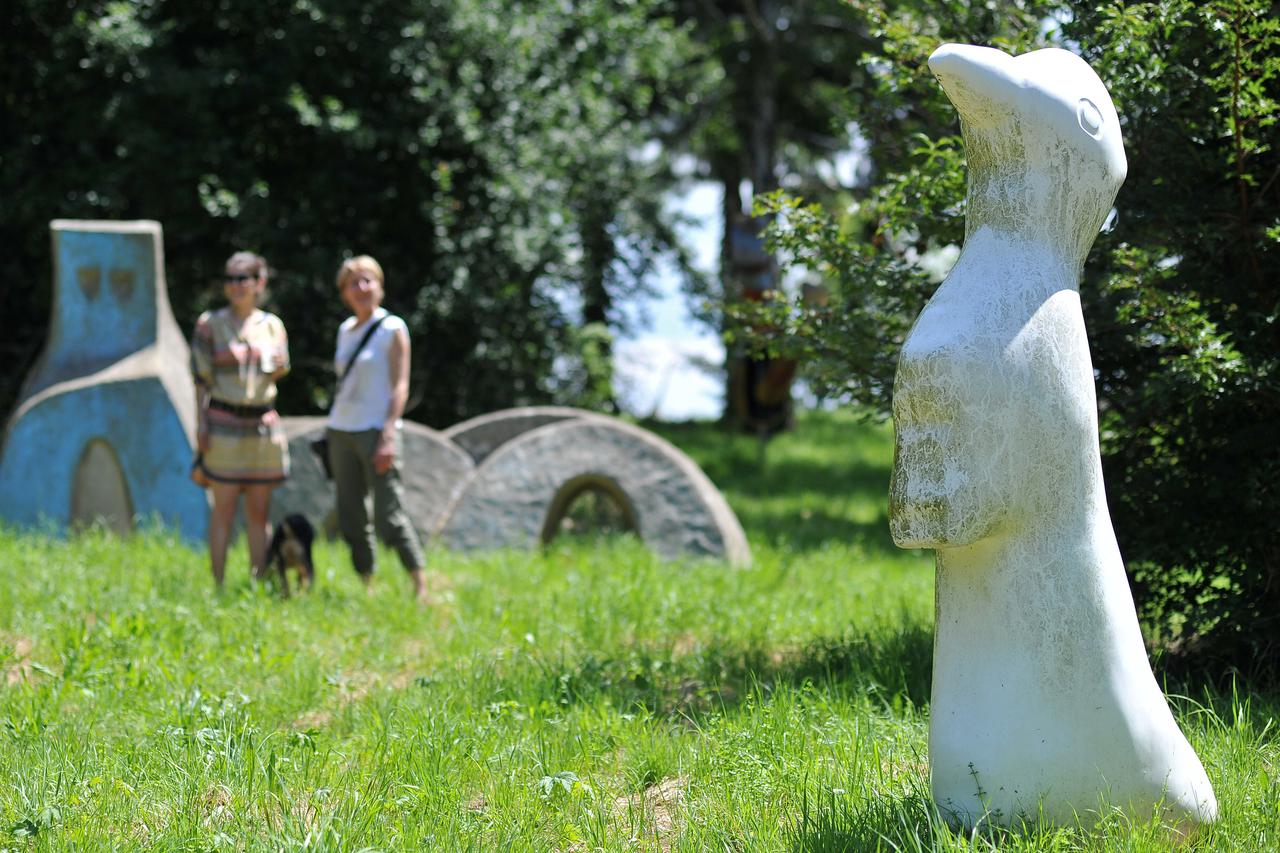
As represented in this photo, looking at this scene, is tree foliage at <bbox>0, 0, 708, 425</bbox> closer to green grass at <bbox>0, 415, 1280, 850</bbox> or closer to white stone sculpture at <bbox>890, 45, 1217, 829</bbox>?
green grass at <bbox>0, 415, 1280, 850</bbox>

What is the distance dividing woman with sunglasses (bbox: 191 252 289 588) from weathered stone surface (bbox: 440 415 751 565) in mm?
1577

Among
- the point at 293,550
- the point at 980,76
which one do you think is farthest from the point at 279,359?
the point at 980,76

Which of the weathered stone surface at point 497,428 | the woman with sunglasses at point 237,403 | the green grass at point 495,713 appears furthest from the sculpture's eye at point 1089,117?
the weathered stone surface at point 497,428

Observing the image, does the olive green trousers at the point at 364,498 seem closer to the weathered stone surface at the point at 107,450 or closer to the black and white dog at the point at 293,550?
the black and white dog at the point at 293,550

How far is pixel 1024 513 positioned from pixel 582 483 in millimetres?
5204

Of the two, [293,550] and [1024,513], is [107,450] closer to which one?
[293,550]

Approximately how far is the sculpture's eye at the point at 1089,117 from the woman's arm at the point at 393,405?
13.4 feet

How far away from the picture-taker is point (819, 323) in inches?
223

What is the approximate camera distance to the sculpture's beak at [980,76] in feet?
10.4

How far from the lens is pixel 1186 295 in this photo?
502 centimetres

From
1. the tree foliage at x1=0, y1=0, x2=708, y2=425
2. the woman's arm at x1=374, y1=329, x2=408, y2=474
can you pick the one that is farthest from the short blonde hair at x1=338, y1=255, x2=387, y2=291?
the tree foliage at x1=0, y1=0, x2=708, y2=425

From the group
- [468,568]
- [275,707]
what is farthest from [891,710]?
[468,568]

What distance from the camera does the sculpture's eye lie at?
3.26 m

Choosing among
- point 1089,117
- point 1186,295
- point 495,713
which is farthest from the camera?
point 1186,295
